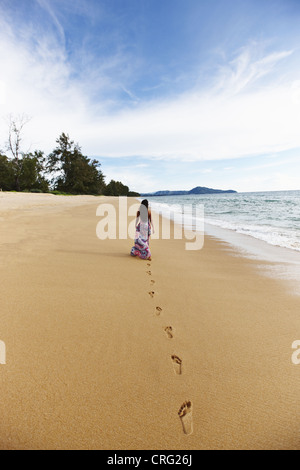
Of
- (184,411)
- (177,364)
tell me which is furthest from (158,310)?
(184,411)

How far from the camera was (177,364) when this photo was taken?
188 cm

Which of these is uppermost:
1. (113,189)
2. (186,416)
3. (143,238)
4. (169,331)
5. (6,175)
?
(113,189)

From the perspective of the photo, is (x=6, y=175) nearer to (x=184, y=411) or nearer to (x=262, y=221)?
(x=262, y=221)

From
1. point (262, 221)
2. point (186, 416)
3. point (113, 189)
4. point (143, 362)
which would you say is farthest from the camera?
point (113, 189)

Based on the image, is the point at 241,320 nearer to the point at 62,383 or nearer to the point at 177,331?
the point at 177,331

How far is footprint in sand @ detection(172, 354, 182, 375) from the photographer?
1.81 meters

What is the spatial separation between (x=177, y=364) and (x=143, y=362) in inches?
11.5

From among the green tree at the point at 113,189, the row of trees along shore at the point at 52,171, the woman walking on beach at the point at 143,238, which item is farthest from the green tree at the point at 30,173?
the green tree at the point at 113,189

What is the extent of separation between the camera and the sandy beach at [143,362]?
1341mm

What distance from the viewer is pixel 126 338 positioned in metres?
2.14

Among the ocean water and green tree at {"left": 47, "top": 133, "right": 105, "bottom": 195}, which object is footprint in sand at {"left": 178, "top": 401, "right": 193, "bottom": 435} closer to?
the ocean water

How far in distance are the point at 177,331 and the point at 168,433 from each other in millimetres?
1030

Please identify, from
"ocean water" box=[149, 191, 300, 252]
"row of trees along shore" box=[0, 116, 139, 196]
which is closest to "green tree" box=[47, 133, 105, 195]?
"row of trees along shore" box=[0, 116, 139, 196]

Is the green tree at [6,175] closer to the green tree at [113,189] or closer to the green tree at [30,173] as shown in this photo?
the green tree at [30,173]
